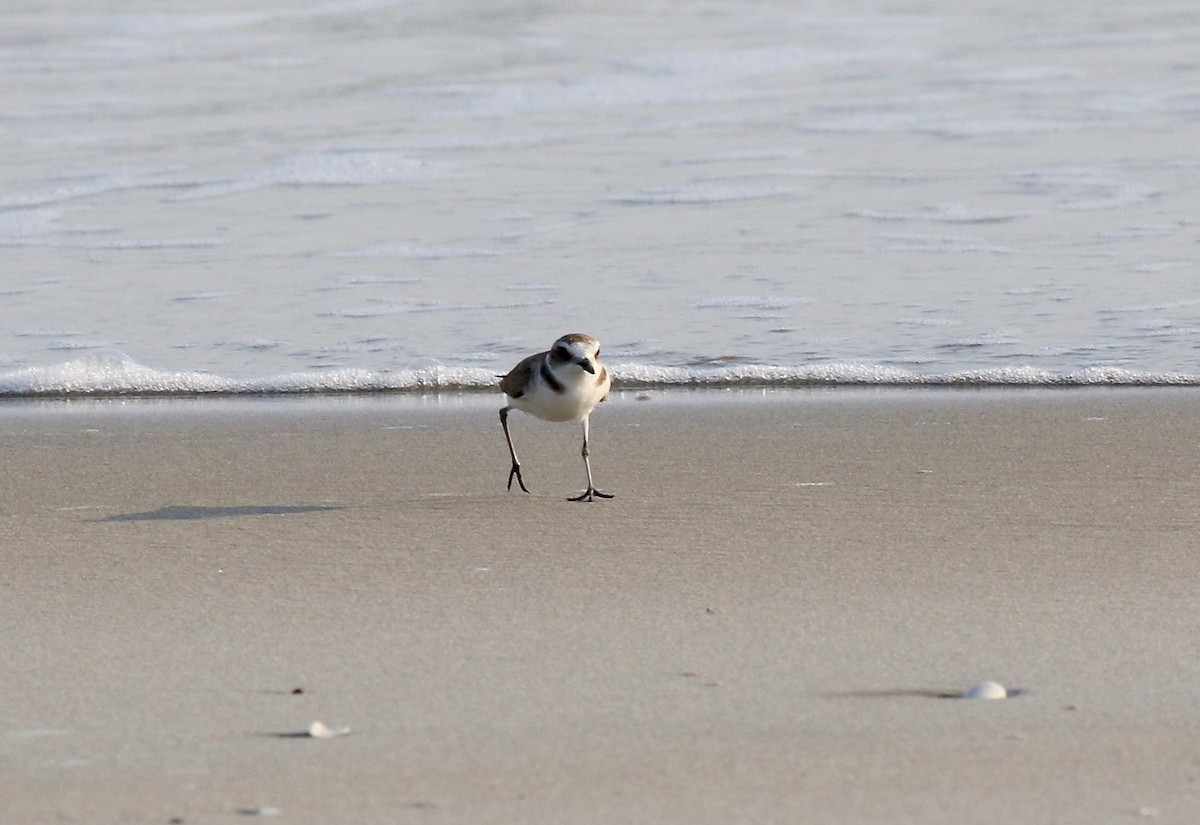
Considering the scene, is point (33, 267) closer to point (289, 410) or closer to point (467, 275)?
point (467, 275)

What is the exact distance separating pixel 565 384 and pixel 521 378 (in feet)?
0.71

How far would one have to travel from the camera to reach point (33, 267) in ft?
32.3

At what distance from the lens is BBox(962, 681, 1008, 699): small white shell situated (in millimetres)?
3049

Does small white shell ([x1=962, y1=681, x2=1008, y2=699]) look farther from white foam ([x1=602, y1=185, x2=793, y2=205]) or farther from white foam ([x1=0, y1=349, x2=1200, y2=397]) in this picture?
white foam ([x1=602, y1=185, x2=793, y2=205])

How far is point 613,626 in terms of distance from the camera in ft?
11.8

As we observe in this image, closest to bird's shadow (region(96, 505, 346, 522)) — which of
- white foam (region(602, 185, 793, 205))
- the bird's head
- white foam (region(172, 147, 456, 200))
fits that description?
the bird's head

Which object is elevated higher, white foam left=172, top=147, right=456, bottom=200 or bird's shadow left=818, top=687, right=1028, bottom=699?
white foam left=172, top=147, right=456, bottom=200

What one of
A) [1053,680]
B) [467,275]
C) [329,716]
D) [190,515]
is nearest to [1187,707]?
[1053,680]

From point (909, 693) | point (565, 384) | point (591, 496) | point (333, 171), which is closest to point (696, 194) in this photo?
point (333, 171)

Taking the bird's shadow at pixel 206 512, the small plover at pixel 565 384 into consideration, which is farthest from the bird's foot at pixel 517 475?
the bird's shadow at pixel 206 512

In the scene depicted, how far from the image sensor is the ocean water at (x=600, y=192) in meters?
7.82

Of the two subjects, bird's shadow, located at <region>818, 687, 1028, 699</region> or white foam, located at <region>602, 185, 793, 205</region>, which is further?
white foam, located at <region>602, 185, 793, 205</region>

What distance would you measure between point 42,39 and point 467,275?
10937 millimetres

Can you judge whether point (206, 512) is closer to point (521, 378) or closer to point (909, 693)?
point (521, 378)
